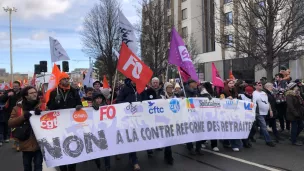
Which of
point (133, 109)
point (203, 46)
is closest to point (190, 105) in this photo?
point (133, 109)

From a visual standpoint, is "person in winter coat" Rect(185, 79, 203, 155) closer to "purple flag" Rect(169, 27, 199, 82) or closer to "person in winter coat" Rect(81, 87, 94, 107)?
"purple flag" Rect(169, 27, 199, 82)

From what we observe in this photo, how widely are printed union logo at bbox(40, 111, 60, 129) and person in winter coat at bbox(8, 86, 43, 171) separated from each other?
0.63ft

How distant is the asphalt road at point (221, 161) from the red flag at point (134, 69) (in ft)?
5.72

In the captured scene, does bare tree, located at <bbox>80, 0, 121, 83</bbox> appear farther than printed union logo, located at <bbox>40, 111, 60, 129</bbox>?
Yes

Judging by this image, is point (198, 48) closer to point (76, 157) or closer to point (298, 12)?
point (298, 12)

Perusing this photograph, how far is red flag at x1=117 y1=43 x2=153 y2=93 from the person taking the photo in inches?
267

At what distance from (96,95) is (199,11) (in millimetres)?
39302

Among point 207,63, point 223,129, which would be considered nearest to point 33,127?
point 223,129

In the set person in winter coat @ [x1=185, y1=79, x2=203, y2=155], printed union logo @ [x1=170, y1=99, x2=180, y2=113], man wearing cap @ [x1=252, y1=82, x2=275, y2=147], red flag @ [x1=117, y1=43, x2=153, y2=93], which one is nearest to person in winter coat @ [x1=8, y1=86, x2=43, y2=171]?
red flag @ [x1=117, y1=43, x2=153, y2=93]

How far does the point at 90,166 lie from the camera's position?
23.5 ft

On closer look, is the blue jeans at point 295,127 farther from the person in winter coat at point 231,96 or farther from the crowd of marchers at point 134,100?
the person in winter coat at point 231,96

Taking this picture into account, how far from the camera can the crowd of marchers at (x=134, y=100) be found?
5129 millimetres

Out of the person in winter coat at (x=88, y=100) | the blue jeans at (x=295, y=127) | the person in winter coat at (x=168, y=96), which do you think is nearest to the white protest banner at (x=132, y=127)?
the person in winter coat at (x=168, y=96)

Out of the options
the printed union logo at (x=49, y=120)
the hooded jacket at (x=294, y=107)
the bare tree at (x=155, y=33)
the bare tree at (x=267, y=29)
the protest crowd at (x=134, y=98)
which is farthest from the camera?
the bare tree at (x=155, y=33)
